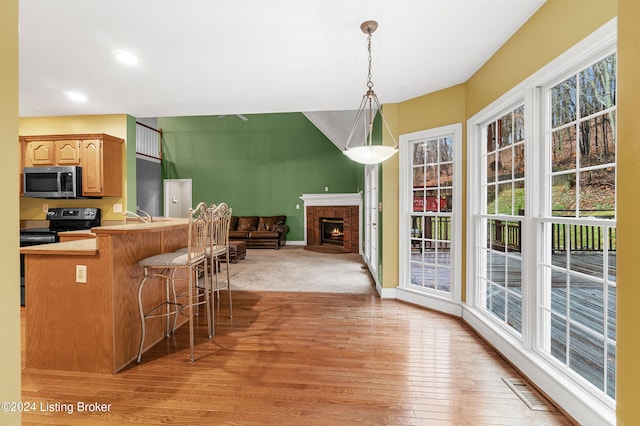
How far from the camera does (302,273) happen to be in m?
5.41

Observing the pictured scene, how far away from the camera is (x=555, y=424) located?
1696 mm

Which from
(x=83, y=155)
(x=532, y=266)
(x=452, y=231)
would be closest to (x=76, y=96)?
(x=83, y=155)

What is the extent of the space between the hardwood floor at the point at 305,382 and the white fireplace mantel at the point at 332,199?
5.50m

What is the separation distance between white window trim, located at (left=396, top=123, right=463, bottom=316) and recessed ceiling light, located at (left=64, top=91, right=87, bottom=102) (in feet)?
12.9

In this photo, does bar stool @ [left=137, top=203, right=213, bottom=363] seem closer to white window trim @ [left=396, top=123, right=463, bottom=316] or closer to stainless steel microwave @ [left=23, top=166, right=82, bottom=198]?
white window trim @ [left=396, top=123, right=463, bottom=316]

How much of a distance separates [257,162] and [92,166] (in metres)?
5.24

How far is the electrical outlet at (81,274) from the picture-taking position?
217 centimetres

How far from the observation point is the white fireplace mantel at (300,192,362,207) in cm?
837

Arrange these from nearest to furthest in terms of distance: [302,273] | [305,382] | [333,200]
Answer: [305,382] → [302,273] → [333,200]

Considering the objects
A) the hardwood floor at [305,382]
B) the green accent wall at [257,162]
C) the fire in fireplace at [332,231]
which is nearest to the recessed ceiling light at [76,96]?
the hardwood floor at [305,382]

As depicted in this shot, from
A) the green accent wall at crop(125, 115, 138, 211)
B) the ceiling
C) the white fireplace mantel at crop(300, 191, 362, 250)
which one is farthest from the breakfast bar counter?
the white fireplace mantel at crop(300, 191, 362, 250)

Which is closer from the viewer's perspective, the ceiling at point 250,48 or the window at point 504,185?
the ceiling at point 250,48

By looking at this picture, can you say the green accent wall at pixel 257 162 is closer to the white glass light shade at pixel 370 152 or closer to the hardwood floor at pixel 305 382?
the hardwood floor at pixel 305 382

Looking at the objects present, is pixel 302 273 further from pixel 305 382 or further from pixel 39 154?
pixel 39 154
